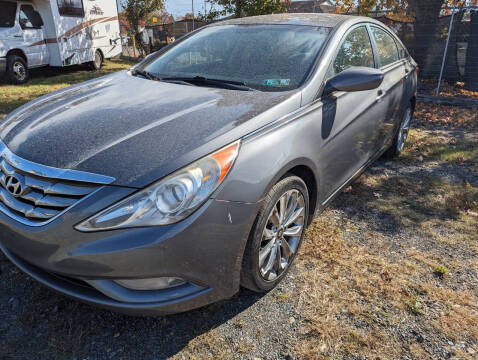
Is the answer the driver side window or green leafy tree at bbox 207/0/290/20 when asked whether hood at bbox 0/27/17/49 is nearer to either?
green leafy tree at bbox 207/0/290/20

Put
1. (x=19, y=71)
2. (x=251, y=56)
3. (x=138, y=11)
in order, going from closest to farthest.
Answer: (x=251, y=56) → (x=19, y=71) → (x=138, y=11)

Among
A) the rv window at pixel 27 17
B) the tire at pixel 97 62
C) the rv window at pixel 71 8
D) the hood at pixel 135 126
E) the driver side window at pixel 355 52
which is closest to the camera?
the hood at pixel 135 126

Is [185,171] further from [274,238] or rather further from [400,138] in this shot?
[400,138]

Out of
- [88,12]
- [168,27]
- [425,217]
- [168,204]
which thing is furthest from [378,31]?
[168,27]

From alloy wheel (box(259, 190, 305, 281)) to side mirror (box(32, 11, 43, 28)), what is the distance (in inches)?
423

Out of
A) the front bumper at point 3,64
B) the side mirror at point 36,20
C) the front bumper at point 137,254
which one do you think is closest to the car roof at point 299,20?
the front bumper at point 137,254

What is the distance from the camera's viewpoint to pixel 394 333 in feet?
7.06

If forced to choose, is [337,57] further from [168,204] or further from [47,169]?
[47,169]

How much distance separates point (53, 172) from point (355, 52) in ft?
8.37

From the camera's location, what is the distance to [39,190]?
187 cm

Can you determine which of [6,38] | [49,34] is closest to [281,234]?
[6,38]

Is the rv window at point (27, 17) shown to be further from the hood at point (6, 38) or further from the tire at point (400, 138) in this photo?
the tire at point (400, 138)

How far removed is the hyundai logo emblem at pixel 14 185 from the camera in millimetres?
1926

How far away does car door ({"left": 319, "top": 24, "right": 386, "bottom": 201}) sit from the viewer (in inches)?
105
